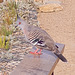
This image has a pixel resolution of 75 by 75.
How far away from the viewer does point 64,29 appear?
27.7 ft

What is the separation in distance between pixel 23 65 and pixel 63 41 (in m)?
4.10

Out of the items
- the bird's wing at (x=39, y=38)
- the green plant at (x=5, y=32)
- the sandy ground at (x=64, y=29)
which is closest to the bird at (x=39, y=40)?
the bird's wing at (x=39, y=38)

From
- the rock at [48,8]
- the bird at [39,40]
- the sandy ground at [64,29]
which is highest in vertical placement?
the bird at [39,40]

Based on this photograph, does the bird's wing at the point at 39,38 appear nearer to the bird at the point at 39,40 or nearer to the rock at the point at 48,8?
the bird at the point at 39,40

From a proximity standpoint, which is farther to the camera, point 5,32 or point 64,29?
point 64,29

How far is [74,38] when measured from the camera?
24.8 ft

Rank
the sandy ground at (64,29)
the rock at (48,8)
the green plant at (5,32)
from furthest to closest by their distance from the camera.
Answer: the rock at (48,8)
the green plant at (5,32)
the sandy ground at (64,29)

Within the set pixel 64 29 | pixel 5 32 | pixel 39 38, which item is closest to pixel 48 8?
pixel 64 29

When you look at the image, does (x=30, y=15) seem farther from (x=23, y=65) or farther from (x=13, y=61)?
(x=23, y=65)

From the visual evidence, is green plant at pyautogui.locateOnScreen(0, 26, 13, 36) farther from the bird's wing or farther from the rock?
the rock

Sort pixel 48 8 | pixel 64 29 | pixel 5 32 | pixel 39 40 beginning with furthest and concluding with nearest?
pixel 48 8 < pixel 64 29 < pixel 5 32 < pixel 39 40

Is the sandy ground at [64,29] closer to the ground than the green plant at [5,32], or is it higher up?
closer to the ground

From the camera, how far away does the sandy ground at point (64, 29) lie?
556 cm

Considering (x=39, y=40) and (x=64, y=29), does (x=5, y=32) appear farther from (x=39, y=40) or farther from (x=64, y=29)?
(x=64, y=29)
